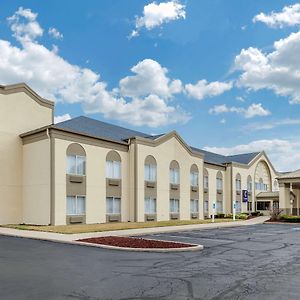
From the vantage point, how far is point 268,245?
1775cm

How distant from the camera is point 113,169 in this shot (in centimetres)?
3344

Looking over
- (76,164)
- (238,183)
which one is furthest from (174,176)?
(238,183)

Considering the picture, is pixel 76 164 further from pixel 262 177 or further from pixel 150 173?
pixel 262 177

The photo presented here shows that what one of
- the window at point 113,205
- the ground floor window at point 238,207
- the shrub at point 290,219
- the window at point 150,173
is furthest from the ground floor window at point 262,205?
the window at point 113,205

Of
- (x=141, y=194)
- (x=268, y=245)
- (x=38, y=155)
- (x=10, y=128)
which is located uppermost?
(x=10, y=128)

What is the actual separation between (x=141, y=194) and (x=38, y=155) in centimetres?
1027

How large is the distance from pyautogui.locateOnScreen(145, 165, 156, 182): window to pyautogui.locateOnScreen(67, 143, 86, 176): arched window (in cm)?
735

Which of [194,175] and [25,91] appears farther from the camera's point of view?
[194,175]

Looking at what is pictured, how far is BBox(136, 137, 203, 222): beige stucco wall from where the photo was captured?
1388 inches

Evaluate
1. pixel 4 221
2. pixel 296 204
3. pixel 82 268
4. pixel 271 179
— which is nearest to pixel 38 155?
pixel 4 221

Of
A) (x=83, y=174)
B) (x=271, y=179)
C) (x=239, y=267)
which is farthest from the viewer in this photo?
(x=271, y=179)

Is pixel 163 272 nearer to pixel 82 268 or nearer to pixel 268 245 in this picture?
pixel 82 268

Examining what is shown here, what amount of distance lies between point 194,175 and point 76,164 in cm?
1683

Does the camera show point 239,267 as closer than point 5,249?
Yes
